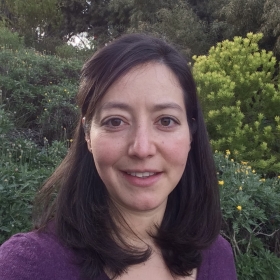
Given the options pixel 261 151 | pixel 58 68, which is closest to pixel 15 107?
pixel 58 68

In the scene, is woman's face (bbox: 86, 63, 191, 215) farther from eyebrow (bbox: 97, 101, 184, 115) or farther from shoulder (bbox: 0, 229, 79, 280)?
shoulder (bbox: 0, 229, 79, 280)

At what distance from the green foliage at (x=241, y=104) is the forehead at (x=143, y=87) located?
4387mm

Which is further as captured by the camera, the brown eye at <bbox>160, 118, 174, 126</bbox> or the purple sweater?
the brown eye at <bbox>160, 118, 174, 126</bbox>

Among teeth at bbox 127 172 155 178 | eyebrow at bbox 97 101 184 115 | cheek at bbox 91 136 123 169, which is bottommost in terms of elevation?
teeth at bbox 127 172 155 178

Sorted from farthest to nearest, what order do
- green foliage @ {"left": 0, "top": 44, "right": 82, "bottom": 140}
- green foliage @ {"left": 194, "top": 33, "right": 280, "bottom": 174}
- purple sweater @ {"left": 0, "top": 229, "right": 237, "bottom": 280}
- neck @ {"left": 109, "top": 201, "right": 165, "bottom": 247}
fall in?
1. green foliage @ {"left": 194, "top": 33, "right": 280, "bottom": 174}
2. green foliage @ {"left": 0, "top": 44, "right": 82, "bottom": 140}
3. neck @ {"left": 109, "top": 201, "right": 165, "bottom": 247}
4. purple sweater @ {"left": 0, "top": 229, "right": 237, "bottom": 280}

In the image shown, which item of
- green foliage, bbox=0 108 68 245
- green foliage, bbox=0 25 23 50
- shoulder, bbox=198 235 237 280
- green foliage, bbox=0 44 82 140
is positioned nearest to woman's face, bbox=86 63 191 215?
shoulder, bbox=198 235 237 280

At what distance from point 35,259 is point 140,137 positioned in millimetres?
502

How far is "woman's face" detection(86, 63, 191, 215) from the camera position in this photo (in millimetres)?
1548

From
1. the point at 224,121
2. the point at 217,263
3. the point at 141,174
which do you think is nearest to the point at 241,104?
the point at 224,121

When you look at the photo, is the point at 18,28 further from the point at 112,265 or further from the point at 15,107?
the point at 112,265

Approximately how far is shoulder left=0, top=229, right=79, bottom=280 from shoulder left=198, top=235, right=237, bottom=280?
57cm

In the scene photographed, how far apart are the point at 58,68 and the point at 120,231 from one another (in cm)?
640

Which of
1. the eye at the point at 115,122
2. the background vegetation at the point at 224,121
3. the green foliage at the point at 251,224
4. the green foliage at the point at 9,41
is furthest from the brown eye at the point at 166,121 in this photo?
the green foliage at the point at 9,41

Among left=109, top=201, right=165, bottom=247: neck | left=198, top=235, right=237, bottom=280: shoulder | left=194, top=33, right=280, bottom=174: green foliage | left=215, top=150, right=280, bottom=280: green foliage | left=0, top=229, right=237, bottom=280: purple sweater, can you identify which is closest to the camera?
left=0, top=229, right=237, bottom=280: purple sweater
